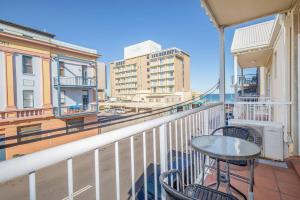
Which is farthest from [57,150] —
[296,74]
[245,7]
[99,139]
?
[296,74]

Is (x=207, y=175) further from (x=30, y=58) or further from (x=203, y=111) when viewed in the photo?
(x=30, y=58)

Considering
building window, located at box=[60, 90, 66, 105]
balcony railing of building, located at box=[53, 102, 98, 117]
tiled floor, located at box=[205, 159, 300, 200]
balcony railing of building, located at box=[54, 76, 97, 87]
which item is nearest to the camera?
tiled floor, located at box=[205, 159, 300, 200]

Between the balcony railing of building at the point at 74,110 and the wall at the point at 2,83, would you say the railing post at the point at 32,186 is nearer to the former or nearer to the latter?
the wall at the point at 2,83

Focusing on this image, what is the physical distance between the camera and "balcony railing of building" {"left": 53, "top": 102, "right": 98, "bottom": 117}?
10914 millimetres

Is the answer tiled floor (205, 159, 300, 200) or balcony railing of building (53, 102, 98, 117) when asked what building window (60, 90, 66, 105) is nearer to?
balcony railing of building (53, 102, 98, 117)

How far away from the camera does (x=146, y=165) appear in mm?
1217

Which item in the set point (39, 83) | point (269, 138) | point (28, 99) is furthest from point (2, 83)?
point (269, 138)

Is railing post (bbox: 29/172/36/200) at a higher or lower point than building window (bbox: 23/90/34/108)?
lower

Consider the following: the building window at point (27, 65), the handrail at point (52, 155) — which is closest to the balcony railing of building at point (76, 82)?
the building window at point (27, 65)

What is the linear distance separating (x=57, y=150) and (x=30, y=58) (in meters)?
11.8

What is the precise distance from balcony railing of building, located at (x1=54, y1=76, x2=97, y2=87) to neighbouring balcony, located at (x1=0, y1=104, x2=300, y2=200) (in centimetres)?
713

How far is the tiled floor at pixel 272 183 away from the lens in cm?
199

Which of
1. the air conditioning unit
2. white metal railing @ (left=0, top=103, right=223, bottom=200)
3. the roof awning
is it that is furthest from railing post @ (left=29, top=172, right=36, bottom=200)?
the air conditioning unit

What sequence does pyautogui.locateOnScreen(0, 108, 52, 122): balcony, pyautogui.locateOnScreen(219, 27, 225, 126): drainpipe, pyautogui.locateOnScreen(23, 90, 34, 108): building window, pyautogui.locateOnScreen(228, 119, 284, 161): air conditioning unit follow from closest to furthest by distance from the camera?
pyautogui.locateOnScreen(228, 119, 284, 161): air conditioning unit
pyautogui.locateOnScreen(219, 27, 225, 126): drainpipe
pyautogui.locateOnScreen(0, 108, 52, 122): balcony
pyautogui.locateOnScreen(23, 90, 34, 108): building window
